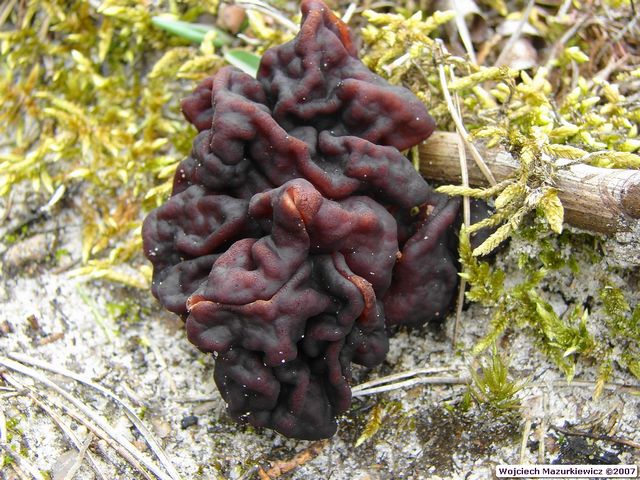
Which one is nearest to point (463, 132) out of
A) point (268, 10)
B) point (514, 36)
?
point (514, 36)

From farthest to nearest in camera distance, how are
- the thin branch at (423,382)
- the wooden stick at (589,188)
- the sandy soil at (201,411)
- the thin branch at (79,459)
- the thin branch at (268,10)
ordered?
the thin branch at (268,10), the thin branch at (423,382), the sandy soil at (201,411), the thin branch at (79,459), the wooden stick at (589,188)

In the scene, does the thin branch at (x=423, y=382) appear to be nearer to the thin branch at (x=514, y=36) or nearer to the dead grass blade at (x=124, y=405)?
the dead grass blade at (x=124, y=405)

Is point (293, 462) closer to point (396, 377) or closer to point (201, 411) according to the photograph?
point (201, 411)

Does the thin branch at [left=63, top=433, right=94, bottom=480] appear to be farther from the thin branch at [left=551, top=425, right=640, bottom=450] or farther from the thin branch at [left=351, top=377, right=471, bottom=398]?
the thin branch at [left=551, top=425, right=640, bottom=450]

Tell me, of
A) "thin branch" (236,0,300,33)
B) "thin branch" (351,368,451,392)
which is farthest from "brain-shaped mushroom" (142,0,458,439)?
"thin branch" (236,0,300,33)

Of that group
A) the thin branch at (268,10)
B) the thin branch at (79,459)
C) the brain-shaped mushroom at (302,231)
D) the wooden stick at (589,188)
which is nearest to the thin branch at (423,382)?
the brain-shaped mushroom at (302,231)

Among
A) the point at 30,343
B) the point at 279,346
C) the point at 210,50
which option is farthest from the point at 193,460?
the point at 210,50
